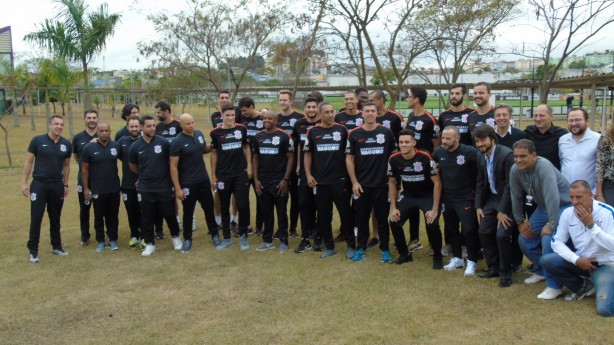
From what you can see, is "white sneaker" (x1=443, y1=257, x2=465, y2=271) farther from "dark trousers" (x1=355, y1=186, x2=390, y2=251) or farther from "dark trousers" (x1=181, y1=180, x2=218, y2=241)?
"dark trousers" (x1=181, y1=180, x2=218, y2=241)

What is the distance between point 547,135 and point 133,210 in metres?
5.49

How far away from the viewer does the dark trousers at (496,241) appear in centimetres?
573

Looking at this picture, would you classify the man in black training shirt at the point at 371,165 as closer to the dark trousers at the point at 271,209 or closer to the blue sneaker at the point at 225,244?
the dark trousers at the point at 271,209

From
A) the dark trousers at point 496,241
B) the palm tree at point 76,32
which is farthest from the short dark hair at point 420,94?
the palm tree at point 76,32

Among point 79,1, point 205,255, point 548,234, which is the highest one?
point 79,1

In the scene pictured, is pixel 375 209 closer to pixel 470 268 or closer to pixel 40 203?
pixel 470 268

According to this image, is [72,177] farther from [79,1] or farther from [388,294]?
[388,294]

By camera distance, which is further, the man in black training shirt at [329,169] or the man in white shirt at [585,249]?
the man in black training shirt at [329,169]

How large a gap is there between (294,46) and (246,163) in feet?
30.4

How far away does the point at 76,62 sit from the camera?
18.6 metres

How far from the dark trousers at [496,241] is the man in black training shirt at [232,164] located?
3111 millimetres

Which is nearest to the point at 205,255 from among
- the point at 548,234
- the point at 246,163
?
the point at 246,163

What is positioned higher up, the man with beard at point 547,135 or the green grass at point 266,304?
the man with beard at point 547,135

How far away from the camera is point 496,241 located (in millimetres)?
5961
